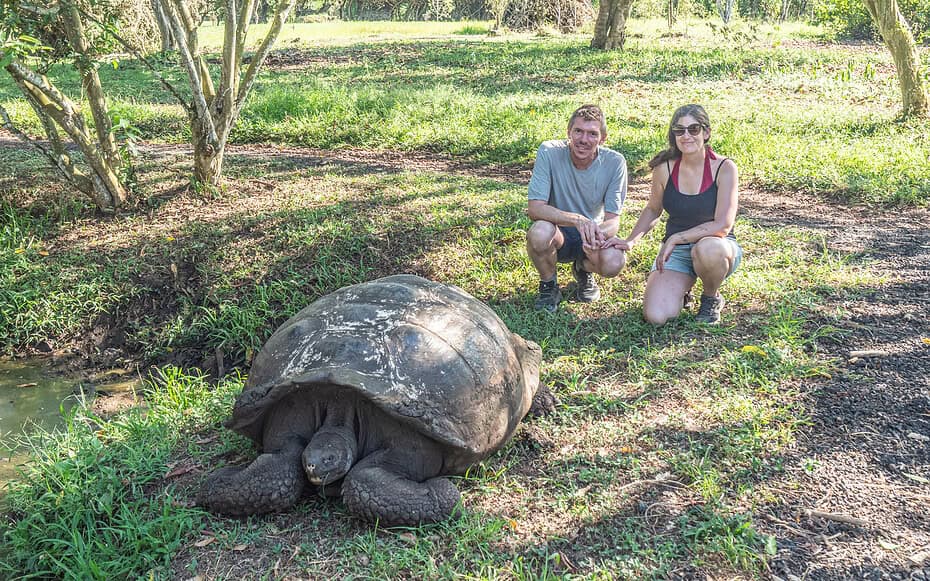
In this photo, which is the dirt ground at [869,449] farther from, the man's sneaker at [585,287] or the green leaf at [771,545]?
the man's sneaker at [585,287]

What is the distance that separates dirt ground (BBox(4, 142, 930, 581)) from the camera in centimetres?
273

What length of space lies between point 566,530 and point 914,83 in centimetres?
938

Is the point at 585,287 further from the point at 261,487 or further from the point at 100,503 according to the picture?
the point at 100,503

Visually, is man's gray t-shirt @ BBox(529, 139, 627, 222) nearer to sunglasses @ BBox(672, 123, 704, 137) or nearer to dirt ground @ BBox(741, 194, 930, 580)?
sunglasses @ BBox(672, 123, 704, 137)

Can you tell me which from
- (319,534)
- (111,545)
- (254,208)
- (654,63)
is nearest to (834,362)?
(319,534)

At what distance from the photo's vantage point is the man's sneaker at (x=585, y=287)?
205 inches

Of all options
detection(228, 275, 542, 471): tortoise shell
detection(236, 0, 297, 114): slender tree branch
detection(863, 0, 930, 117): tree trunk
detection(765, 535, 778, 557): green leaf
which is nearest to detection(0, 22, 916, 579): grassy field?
detection(765, 535, 778, 557): green leaf

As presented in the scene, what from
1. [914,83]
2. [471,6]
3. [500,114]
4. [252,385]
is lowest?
[252,385]

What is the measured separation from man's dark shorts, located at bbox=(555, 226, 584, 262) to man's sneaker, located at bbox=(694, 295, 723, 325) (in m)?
0.92

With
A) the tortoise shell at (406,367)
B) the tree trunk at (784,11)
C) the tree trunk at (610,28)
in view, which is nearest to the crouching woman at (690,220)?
the tortoise shell at (406,367)

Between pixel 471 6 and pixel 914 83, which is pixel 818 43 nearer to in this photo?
pixel 914 83

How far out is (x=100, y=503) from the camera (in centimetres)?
320

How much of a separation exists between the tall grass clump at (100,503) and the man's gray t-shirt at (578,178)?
2.53m

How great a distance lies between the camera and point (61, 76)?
46.8 feet
